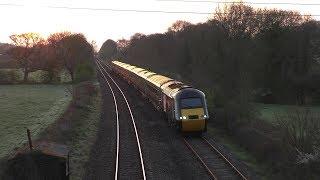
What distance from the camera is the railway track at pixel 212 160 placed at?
61.8 ft

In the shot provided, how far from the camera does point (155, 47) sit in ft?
292

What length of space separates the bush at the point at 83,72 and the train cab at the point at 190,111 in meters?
42.8

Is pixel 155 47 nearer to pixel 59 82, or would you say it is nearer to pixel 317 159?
pixel 59 82

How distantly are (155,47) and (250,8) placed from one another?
24.2m

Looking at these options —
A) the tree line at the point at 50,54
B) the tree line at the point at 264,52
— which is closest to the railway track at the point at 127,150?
the tree line at the point at 264,52

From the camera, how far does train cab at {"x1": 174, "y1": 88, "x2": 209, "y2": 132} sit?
25719mm

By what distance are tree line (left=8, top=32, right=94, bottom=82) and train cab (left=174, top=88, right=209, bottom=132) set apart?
44.3 m

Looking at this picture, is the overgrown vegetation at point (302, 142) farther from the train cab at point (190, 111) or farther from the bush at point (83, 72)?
the bush at point (83, 72)

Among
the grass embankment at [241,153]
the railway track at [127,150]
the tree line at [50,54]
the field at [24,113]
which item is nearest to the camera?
the railway track at [127,150]

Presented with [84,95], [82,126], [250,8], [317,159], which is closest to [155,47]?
[250,8]

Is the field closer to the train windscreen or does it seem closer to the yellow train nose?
the yellow train nose

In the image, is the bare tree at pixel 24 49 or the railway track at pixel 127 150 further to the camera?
the bare tree at pixel 24 49

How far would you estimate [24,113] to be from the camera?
3506cm

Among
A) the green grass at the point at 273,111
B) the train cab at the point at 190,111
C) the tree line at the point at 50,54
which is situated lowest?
the green grass at the point at 273,111
